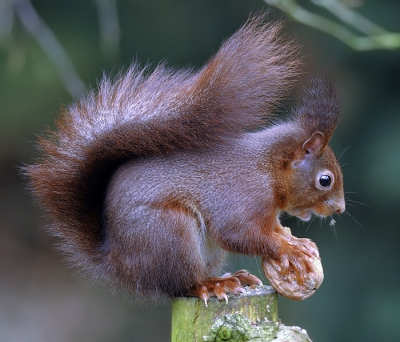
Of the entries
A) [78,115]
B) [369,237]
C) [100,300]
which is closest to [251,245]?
[78,115]

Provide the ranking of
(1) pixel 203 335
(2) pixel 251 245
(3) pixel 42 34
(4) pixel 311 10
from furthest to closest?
1. (4) pixel 311 10
2. (3) pixel 42 34
3. (2) pixel 251 245
4. (1) pixel 203 335

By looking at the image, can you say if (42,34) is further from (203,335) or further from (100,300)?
(100,300)

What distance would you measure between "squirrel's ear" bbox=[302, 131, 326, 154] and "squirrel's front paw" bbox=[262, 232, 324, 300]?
0.31 m

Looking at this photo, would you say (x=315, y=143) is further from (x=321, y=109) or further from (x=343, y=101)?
(x=343, y=101)

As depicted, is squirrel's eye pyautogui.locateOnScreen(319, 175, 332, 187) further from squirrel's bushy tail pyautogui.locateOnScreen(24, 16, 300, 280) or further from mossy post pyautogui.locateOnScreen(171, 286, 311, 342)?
mossy post pyautogui.locateOnScreen(171, 286, 311, 342)

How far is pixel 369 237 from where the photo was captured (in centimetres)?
365

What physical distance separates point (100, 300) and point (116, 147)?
2.82 metres

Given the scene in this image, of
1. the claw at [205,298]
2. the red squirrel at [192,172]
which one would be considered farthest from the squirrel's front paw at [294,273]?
the claw at [205,298]

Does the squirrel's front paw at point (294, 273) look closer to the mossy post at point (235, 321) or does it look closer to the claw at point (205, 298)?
the mossy post at point (235, 321)

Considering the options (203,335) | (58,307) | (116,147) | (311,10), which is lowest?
(58,307)

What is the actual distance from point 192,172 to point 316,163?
14.0 inches

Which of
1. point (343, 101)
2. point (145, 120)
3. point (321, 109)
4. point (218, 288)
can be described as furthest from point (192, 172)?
point (343, 101)

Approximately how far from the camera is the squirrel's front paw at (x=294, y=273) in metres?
1.65

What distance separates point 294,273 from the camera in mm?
1658
